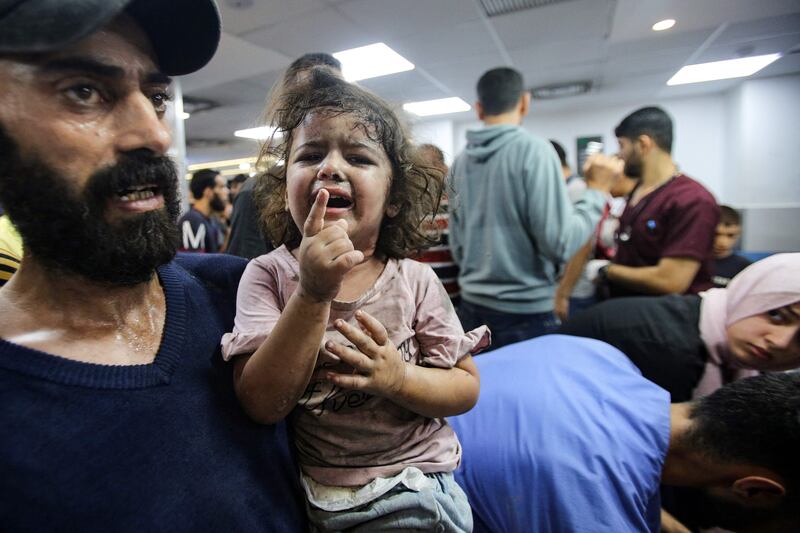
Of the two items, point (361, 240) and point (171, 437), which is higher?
point (361, 240)

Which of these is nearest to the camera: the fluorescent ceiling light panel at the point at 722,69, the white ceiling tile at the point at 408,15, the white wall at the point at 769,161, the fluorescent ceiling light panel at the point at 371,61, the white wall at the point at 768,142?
the white ceiling tile at the point at 408,15

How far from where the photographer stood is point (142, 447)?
2.25ft

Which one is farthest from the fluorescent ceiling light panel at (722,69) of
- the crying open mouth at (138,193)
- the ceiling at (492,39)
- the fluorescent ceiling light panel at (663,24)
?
the crying open mouth at (138,193)

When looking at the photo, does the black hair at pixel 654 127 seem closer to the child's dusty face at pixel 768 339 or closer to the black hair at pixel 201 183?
the child's dusty face at pixel 768 339

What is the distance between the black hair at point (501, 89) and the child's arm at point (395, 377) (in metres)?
1.93

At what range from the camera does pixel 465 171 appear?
2.49 meters

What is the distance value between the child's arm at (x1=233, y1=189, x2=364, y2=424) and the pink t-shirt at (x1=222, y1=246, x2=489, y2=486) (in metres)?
0.08

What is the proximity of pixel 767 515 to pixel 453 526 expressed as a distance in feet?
3.62

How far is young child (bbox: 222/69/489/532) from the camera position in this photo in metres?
0.76

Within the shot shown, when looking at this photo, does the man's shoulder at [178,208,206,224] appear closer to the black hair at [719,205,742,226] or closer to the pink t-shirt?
the pink t-shirt

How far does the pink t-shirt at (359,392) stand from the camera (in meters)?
0.88

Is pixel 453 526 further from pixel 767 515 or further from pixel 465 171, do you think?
pixel 465 171

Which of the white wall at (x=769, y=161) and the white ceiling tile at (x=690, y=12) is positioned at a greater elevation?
the white ceiling tile at (x=690, y=12)

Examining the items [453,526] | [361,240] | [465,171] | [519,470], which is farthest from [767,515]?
[465,171]
